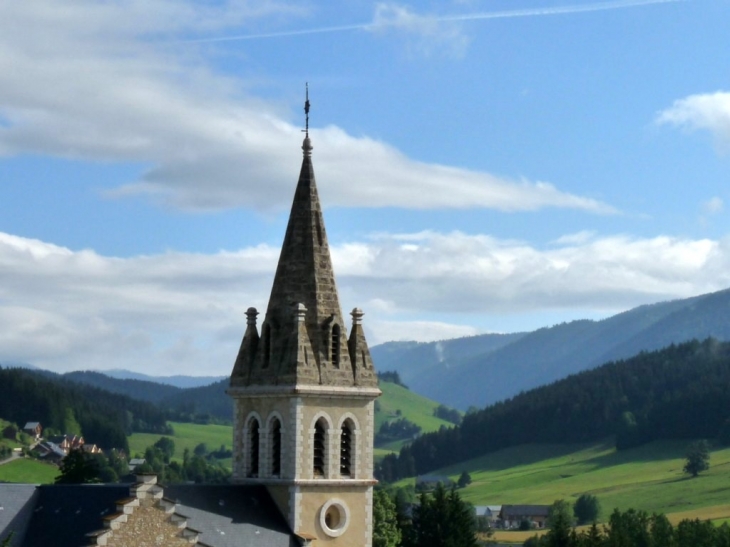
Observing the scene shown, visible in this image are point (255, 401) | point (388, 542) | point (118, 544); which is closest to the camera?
point (118, 544)

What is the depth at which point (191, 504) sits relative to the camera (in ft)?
200

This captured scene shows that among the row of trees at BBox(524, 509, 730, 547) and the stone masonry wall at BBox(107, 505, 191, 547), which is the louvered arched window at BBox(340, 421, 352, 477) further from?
the row of trees at BBox(524, 509, 730, 547)

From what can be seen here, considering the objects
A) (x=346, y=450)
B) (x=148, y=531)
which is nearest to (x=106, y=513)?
(x=148, y=531)

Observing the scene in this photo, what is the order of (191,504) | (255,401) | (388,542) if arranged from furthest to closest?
1. (388,542)
2. (255,401)
3. (191,504)

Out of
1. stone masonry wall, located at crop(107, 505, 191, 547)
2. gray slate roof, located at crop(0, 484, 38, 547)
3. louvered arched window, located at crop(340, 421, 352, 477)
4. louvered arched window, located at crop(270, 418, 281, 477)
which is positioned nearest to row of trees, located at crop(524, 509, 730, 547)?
louvered arched window, located at crop(340, 421, 352, 477)

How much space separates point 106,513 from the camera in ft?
193

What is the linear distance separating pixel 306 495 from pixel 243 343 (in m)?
8.45

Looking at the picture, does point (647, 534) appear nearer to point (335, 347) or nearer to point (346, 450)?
point (346, 450)

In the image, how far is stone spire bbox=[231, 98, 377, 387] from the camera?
2560 inches

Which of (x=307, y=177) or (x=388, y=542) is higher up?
(x=307, y=177)

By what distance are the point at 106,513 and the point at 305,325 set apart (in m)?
13.3

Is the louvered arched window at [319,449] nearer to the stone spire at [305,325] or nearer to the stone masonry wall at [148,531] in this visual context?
the stone spire at [305,325]

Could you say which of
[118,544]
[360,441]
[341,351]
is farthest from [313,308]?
[118,544]

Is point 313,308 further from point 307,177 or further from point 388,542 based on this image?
point 388,542
